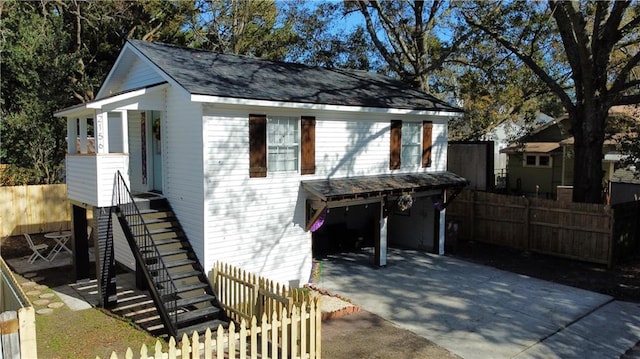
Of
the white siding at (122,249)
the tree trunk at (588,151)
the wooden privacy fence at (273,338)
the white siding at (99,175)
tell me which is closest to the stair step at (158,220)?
the white siding at (99,175)

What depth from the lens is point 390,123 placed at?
545 inches

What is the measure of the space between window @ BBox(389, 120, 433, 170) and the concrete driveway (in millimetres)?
3244

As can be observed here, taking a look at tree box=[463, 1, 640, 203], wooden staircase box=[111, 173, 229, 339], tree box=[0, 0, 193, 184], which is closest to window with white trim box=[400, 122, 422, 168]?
tree box=[463, 1, 640, 203]

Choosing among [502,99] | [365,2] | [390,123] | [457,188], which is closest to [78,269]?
[390,123]

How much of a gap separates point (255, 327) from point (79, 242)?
824cm

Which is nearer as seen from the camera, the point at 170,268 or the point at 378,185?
the point at 170,268

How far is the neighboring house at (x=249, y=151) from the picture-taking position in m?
10.2

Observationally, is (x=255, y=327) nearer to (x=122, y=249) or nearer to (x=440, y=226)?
(x=122, y=249)

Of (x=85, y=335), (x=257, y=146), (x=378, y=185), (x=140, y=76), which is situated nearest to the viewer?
(x=85, y=335)

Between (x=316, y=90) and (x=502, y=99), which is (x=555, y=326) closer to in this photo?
(x=316, y=90)

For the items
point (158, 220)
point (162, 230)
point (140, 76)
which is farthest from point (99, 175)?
point (140, 76)

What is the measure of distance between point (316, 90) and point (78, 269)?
8200 mm

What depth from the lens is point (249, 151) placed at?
10734mm

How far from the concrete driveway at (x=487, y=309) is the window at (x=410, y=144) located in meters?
3.24
